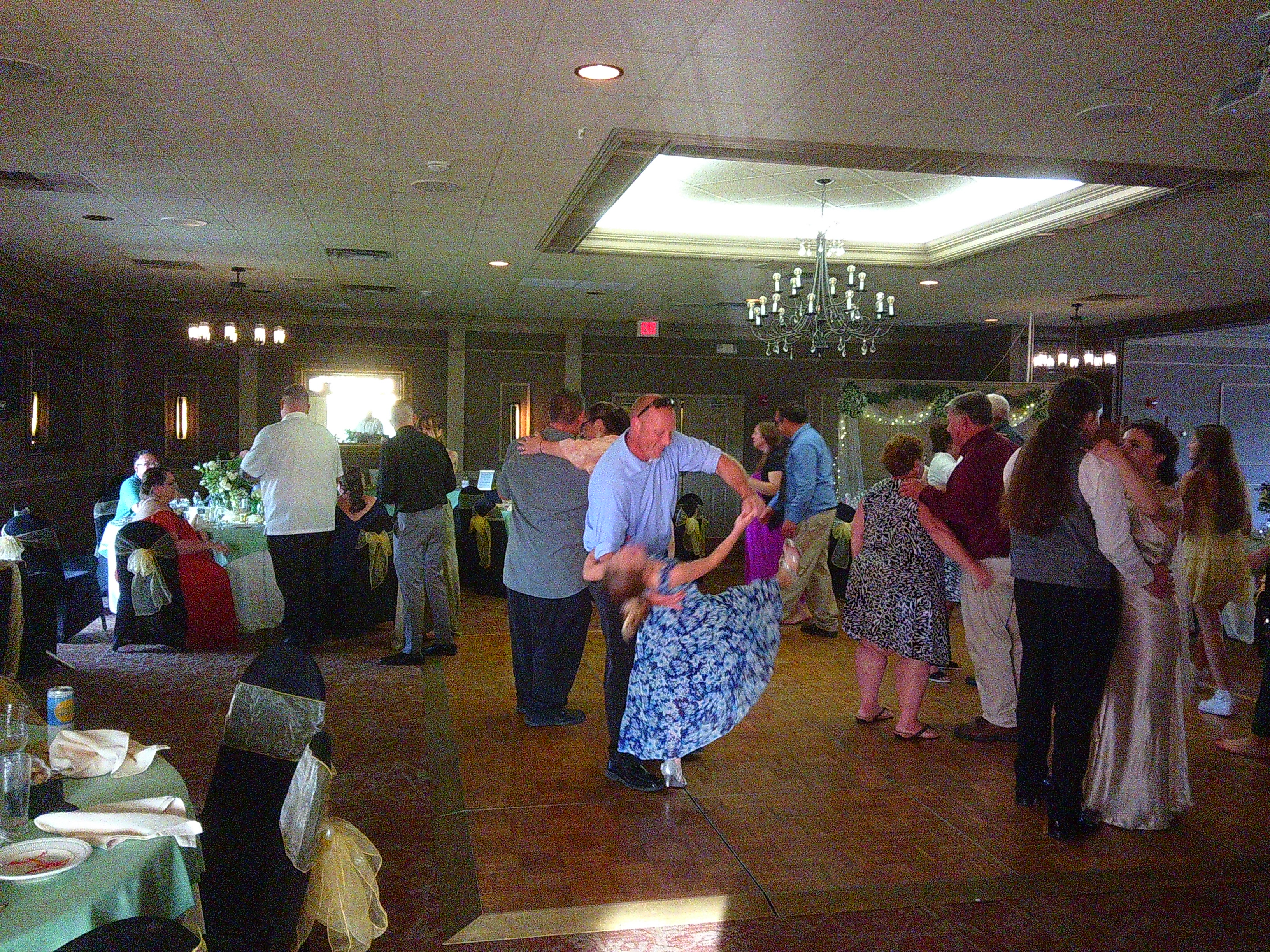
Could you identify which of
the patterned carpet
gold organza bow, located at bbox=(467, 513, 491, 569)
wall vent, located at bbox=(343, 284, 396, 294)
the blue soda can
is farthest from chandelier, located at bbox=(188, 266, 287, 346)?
the blue soda can

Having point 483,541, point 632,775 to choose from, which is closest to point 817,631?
point 483,541

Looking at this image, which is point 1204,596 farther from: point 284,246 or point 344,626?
point 284,246

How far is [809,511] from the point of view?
7.16 metres

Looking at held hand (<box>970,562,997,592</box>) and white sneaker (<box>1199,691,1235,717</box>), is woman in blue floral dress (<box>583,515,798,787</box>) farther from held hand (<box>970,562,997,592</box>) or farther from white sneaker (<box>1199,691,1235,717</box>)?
white sneaker (<box>1199,691,1235,717</box>)

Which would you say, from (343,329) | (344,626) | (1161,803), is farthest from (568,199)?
(343,329)

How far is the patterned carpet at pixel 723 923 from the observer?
3.03 m

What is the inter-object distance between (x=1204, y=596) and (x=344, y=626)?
5.51 metres

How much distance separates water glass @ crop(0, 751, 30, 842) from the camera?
6.68ft

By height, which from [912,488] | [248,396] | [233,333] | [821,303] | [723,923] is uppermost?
[821,303]

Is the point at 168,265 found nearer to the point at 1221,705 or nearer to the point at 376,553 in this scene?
the point at 376,553

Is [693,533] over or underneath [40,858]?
underneath

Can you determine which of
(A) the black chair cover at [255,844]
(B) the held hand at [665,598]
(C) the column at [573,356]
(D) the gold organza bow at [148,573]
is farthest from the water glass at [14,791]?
(C) the column at [573,356]

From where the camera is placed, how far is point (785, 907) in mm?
3242

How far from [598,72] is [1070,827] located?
354 cm
